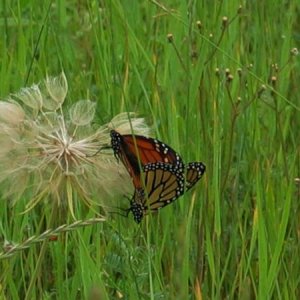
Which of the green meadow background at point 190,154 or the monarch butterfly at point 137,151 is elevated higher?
the monarch butterfly at point 137,151

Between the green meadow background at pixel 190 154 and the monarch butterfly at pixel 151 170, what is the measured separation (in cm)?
10

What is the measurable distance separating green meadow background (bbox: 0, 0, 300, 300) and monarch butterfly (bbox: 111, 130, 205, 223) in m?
0.10

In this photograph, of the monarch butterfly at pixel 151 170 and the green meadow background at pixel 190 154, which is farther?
the green meadow background at pixel 190 154

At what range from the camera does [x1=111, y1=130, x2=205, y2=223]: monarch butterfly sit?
6.61ft

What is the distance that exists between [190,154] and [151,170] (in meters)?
0.68

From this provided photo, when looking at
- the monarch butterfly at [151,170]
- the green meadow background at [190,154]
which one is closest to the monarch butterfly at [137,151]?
the monarch butterfly at [151,170]

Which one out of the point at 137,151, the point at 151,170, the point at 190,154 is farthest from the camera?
the point at 190,154

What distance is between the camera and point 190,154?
2.79m

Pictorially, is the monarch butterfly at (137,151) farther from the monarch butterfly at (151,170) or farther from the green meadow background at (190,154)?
the green meadow background at (190,154)

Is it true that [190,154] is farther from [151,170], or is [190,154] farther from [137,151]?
[137,151]

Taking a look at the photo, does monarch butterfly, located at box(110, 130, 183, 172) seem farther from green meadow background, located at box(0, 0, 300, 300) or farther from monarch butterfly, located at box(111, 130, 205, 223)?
green meadow background, located at box(0, 0, 300, 300)

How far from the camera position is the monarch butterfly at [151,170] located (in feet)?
6.61

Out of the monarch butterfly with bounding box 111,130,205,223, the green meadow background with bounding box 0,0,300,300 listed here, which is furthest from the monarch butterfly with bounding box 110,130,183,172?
the green meadow background with bounding box 0,0,300,300

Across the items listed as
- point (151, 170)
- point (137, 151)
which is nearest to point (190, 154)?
point (151, 170)
